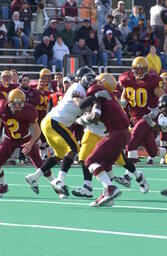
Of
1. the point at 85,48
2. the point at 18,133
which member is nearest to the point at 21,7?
the point at 85,48

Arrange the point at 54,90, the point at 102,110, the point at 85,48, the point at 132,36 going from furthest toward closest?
1. the point at 132,36
2. the point at 85,48
3. the point at 54,90
4. the point at 102,110

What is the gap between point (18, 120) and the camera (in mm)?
12500

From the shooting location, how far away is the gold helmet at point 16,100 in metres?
12.2

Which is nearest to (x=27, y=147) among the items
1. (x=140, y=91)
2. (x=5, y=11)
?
(x=140, y=91)

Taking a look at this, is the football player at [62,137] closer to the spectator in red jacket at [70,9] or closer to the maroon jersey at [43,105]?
the maroon jersey at [43,105]

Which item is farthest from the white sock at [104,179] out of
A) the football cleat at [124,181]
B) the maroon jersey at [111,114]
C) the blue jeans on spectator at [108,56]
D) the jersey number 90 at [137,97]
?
the blue jeans on spectator at [108,56]

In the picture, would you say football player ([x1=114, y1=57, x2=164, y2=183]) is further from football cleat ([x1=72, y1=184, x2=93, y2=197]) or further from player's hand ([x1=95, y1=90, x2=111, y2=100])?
player's hand ([x1=95, y1=90, x2=111, y2=100])

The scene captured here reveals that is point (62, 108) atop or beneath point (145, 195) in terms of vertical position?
atop

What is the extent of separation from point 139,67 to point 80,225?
4942mm

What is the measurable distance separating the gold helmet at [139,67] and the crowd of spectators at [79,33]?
22.1 ft

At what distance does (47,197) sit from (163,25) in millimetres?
12792

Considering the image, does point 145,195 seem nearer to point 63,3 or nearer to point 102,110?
point 102,110

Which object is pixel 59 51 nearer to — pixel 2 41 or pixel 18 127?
pixel 2 41

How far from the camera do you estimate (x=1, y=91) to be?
17.8m
